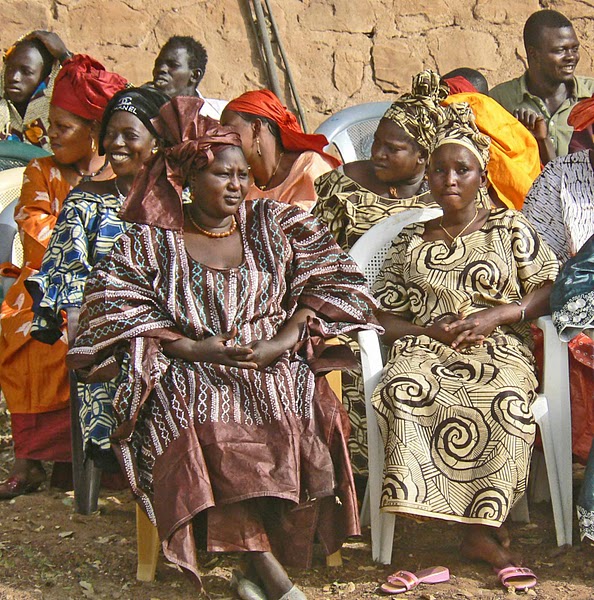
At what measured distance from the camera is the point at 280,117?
5742 millimetres

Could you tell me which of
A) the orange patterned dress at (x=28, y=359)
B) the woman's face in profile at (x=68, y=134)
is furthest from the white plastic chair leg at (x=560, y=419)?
the woman's face in profile at (x=68, y=134)

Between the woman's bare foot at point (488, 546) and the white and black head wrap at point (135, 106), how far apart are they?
2156 millimetres

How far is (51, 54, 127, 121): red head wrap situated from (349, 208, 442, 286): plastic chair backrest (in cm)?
138

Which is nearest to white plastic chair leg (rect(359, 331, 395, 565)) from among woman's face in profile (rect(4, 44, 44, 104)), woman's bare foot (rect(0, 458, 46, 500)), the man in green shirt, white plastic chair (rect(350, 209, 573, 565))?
white plastic chair (rect(350, 209, 573, 565))

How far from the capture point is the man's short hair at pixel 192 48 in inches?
280

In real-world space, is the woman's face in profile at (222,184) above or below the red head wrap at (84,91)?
below

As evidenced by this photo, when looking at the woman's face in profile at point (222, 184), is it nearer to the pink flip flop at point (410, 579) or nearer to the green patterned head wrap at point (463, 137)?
the green patterned head wrap at point (463, 137)

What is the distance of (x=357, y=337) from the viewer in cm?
437

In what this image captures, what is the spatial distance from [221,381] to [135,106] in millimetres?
1528

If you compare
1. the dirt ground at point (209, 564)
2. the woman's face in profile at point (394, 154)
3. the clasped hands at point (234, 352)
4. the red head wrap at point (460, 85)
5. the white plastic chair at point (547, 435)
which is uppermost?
the red head wrap at point (460, 85)

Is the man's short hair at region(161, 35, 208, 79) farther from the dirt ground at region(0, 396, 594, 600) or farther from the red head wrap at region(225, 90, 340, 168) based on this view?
the dirt ground at region(0, 396, 594, 600)

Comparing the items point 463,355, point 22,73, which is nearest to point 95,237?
point 463,355

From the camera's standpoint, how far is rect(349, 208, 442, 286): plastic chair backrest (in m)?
4.79

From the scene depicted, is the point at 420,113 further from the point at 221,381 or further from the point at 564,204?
the point at 221,381
